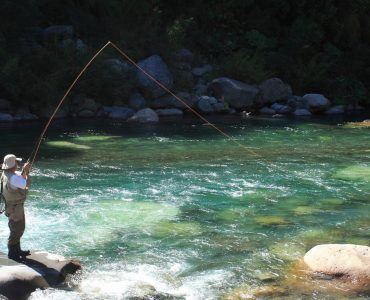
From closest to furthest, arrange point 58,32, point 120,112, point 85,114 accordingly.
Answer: point 85,114 < point 120,112 < point 58,32

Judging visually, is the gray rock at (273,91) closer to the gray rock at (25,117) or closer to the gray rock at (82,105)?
the gray rock at (82,105)

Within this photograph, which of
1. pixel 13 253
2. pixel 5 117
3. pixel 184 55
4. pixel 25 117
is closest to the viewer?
pixel 13 253

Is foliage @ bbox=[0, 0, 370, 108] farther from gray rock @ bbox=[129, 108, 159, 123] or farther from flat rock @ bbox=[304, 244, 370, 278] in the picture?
flat rock @ bbox=[304, 244, 370, 278]

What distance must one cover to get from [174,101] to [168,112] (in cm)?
71

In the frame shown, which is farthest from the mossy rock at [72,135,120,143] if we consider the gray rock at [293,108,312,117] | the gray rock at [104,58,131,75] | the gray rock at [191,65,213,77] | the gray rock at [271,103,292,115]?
the gray rock at [191,65,213,77]

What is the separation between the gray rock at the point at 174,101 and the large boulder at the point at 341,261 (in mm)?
15883

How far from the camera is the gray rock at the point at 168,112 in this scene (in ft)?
73.5

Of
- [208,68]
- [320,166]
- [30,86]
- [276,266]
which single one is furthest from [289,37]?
[276,266]

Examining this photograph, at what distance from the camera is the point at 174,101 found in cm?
2308

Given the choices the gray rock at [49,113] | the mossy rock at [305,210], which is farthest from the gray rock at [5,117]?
the mossy rock at [305,210]

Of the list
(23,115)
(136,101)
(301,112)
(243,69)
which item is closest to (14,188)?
(23,115)

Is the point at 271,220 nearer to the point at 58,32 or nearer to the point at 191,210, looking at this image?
the point at 191,210

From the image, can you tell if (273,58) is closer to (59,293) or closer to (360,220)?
(360,220)

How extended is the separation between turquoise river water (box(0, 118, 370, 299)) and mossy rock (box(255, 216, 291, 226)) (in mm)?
47
